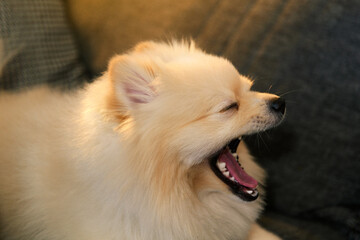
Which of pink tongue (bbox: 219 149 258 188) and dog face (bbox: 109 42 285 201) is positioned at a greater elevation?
dog face (bbox: 109 42 285 201)

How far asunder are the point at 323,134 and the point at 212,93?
2.32 ft

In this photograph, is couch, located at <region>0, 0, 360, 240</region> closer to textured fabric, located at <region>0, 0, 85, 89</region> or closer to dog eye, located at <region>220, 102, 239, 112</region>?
textured fabric, located at <region>0, 0, 85, 89</region>

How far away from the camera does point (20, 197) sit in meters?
1.20

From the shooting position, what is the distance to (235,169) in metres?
1.21

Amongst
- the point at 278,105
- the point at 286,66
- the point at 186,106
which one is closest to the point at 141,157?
the point at 186,106

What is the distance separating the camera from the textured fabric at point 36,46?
A: 4.71 feet

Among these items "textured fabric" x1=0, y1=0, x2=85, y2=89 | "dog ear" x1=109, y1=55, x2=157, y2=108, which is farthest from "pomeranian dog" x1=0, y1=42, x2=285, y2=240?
"textured fabric" x1=0, y1=0, x2=85, y2=89

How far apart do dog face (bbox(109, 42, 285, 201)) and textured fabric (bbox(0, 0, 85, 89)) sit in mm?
725

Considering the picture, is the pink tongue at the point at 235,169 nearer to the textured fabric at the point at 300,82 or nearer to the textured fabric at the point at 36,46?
the textured fabric at the point at 300,82

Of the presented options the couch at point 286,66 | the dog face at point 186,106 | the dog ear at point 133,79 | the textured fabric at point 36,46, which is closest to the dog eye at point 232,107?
the dog face at point 186,106

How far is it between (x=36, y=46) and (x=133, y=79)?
807 mm

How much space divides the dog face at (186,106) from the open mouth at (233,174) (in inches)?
2.2

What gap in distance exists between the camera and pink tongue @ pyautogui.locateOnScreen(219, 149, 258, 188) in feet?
3.88

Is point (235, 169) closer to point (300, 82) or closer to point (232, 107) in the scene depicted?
point (232, 107)
